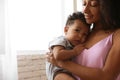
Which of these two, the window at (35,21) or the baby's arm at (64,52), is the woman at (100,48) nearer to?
the baby's arm at (64,52)

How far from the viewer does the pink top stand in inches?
43.3

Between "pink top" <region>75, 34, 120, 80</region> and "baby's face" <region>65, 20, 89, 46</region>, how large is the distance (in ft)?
0.43

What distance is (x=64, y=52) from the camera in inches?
46.4

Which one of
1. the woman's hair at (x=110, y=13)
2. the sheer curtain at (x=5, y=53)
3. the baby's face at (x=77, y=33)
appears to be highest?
the woman's hair at (x=110, y=13)

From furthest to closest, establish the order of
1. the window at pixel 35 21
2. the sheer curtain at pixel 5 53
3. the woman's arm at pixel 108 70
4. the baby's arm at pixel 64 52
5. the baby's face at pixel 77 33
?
the window at pixel 35 21 → the sheer curtain at pixel 5 53 → the baby's face at pixel 77 33 → the baby's arm at pixel 64 52 → the woman's arm at pixel 108 70

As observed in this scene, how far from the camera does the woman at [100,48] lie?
1056 millimetres

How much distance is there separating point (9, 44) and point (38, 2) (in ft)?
2.20

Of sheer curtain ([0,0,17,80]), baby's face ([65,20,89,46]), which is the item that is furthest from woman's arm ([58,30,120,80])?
sheer curtain ([0,0,17,80])

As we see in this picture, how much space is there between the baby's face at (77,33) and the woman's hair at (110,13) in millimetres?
138

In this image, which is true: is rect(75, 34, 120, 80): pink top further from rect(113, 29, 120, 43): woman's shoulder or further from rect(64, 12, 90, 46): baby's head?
rect(64, 12, 90, 46): baby's head

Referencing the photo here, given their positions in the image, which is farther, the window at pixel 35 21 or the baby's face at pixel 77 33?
the window at pixel 35 21

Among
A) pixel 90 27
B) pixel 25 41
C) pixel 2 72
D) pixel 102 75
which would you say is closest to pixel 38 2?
pixel 25 41

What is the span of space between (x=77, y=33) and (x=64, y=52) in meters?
0.18

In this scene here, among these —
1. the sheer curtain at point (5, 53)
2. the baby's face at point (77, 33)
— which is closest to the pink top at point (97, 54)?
the baby's face at point (77, 33)
